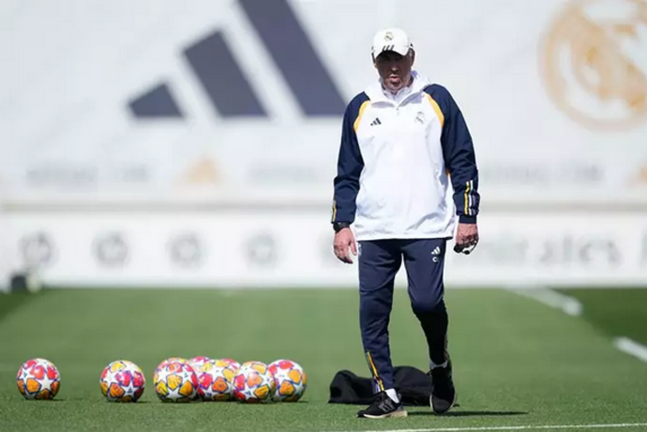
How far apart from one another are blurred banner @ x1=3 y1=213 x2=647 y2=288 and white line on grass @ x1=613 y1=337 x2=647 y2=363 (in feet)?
6.47

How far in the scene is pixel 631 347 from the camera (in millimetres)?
16266

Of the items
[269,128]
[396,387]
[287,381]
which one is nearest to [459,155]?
[396,387]

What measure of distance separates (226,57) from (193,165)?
130cm

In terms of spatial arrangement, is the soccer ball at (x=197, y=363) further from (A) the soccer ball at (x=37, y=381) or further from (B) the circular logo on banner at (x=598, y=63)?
(B) the circular logo on banner at (x=598, y=63)

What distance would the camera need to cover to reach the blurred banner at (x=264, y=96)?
1845 centimetres

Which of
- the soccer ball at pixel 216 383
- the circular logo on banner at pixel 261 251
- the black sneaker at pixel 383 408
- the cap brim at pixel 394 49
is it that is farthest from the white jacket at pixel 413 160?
the circular logo on banner at pixel 261 251

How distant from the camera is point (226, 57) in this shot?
18.6 metres

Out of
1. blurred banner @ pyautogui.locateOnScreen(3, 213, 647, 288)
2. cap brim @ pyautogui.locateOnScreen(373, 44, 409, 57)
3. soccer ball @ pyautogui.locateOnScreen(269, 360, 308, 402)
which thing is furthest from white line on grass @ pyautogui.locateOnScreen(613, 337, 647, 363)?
cap brim @ pyautogui.locateOnScreen(373, 44, 409, 57)

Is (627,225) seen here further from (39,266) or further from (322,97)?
(39,266)

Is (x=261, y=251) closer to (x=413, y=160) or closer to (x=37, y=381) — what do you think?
(x=37, y=381)

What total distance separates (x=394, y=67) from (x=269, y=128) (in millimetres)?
10067

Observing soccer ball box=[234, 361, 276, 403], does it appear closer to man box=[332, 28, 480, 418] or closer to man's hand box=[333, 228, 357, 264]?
man box=[332, 28, 480, 418]

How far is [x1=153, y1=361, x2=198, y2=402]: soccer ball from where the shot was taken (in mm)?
9617

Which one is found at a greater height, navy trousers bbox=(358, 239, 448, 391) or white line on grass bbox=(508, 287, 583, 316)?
navy trousers bbox=(358, 239, 448, 391)
